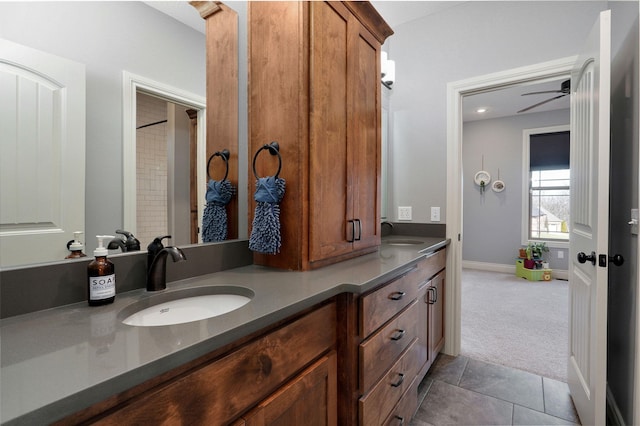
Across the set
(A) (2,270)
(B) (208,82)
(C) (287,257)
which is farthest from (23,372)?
(B) (208,82)

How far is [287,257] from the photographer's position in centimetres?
134

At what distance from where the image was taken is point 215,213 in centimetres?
137

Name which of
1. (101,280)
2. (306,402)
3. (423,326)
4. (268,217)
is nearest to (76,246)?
(101,280)

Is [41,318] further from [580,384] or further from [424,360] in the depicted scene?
[580,384]

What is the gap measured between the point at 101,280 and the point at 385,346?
1.04 meters

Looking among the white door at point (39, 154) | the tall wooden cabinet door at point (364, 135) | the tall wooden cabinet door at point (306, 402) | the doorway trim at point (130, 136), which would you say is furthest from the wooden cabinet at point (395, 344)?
the white door at point (39, 154)

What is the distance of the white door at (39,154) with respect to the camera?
2.61 feet

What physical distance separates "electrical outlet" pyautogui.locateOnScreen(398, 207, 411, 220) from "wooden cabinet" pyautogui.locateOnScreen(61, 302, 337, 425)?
1778 millimetres

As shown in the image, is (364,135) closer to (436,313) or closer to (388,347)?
(388,347)

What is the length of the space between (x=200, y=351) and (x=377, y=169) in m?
1.45

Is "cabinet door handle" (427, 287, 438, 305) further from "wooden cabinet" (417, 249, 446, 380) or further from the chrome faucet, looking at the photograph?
the chrome faucet

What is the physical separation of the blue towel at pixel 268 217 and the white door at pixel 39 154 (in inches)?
23.0

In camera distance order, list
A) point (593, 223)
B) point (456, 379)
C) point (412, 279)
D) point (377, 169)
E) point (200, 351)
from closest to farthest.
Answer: point (200, 351) < point (593, 223) < point (412, 279) < point (377, 169) < point (456, 379)

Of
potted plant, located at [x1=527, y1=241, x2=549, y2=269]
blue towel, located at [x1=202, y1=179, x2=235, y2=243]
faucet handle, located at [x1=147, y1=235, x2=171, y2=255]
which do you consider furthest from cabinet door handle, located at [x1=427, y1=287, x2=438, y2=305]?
potted plant, located at [x1=527, y1=241, x2=549, y2=269]
